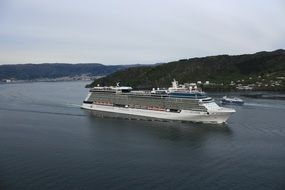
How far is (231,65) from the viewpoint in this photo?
15738 centimetres

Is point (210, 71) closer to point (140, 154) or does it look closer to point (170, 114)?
point (170, 114)

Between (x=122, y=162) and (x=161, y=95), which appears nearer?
(x=122, y=162)

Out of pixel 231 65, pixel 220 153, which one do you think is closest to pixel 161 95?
pixel 220 153

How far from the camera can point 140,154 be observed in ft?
119

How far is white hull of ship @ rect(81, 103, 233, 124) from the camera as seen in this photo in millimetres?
51562

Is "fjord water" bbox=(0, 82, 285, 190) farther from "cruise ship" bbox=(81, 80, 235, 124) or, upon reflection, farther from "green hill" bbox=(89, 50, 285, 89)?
"green hill" bbox=(89, 50, 285, 89)

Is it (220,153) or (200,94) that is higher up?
(200,94)

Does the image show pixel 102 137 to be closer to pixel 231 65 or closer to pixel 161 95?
pixel 161 95

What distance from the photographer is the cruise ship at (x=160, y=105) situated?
5228 centimetres

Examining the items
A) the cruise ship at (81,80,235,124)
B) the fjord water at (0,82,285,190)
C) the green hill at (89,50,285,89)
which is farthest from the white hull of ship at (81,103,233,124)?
the green hill at (89,50,285,89)

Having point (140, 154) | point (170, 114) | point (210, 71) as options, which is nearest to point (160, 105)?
point (170, 114)

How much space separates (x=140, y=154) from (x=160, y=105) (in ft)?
71.6

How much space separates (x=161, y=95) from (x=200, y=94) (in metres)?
6.39

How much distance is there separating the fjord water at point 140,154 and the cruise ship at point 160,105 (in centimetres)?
213
